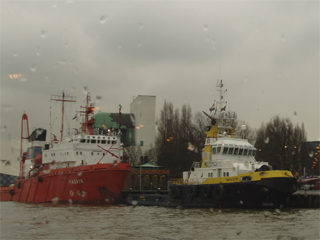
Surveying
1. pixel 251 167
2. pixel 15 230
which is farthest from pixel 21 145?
pixel 15 230

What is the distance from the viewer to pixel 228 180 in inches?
1334

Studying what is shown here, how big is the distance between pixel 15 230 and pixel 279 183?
1811cm

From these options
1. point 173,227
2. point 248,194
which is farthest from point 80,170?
point 173,227

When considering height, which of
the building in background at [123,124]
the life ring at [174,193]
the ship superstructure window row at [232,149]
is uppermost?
the building in background at [123,124]

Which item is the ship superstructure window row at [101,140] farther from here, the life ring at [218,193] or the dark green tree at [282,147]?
the dark green tree at [282,147]

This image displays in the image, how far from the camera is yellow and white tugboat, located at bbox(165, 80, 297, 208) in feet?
106

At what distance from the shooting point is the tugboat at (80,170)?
41562mm

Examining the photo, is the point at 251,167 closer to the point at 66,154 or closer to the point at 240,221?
the point at 240,221

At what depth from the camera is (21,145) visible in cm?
6316

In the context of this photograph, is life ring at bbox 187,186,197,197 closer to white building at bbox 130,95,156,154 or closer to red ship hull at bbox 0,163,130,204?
red ship hull at bbox 0,163,130,204

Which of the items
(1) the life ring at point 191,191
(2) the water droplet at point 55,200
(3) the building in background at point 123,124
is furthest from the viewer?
(3) the building in background at point 123,124

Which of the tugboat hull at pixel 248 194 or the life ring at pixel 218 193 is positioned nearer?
the tugboat hull at pixel 248 194

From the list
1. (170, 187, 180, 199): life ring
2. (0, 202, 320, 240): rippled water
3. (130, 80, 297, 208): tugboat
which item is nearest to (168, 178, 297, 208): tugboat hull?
(130, 80, 297, 208): tugboat

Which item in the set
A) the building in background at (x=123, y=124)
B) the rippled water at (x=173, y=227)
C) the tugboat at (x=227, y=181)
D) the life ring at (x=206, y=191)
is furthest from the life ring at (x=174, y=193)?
the building in background at (x=123, y=124)
